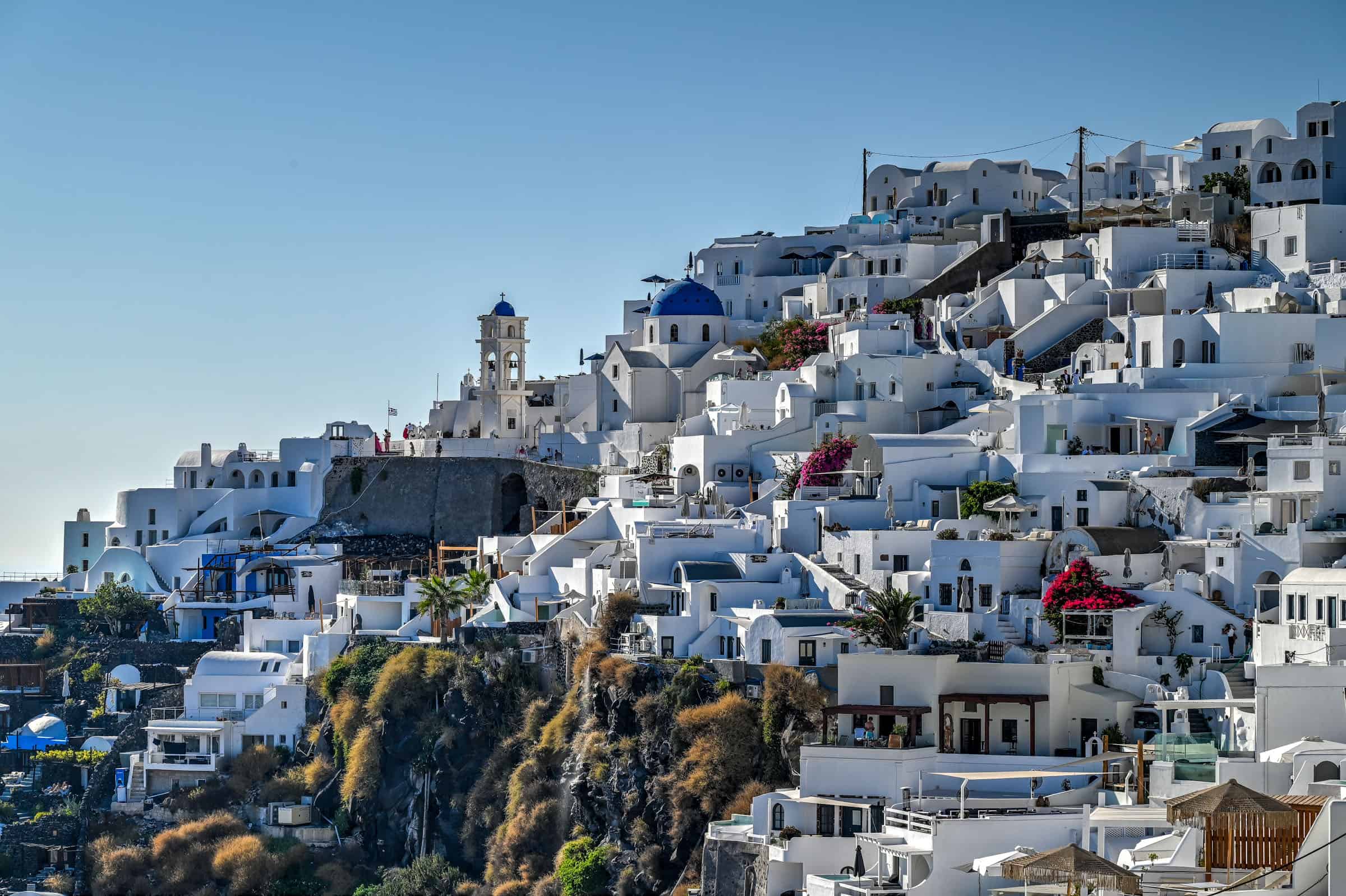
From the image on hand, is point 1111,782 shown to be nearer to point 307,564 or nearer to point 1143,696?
point 1143,696

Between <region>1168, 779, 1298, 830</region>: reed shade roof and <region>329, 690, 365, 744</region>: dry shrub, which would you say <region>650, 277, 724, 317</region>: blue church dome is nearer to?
<region>329, 690, 365, 744</region>: dry shrub

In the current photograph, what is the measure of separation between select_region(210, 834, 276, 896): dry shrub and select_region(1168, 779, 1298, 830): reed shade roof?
109 ft

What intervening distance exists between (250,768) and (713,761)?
20.1 metres

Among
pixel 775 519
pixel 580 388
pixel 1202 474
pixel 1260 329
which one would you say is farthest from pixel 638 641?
pixel 580 388

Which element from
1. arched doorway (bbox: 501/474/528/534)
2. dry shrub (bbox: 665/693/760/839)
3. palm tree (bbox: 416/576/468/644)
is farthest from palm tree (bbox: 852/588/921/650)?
arched doorway (bbox: 501/474/528/534)

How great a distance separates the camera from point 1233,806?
39375mm

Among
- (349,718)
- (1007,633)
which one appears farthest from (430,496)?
(1007,633)

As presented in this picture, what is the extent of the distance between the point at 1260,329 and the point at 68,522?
4529cm

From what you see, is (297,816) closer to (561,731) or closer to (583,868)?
(561,731)

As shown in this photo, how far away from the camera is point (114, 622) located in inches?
3223

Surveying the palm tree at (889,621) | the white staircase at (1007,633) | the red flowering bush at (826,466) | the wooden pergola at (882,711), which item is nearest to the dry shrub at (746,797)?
the wooden pergola at (882,711)

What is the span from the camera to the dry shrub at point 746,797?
5506 centimetres

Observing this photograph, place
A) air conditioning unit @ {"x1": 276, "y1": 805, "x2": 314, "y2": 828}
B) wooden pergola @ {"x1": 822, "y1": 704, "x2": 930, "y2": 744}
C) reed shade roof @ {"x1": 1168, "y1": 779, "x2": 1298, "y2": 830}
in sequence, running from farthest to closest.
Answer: air conditioning unit @ {"x1": 276, "y1": 805, "x2": 314, "y2": 828}, wooden pergola @ {"x1": 822, "y1": 704, "x2": 930, "y2": 744}, reed shade roof @ {"x1": 1168, "y1": 779, "x2": 1298, "y2": 830}

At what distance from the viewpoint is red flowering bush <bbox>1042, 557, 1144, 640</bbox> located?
182 feet
